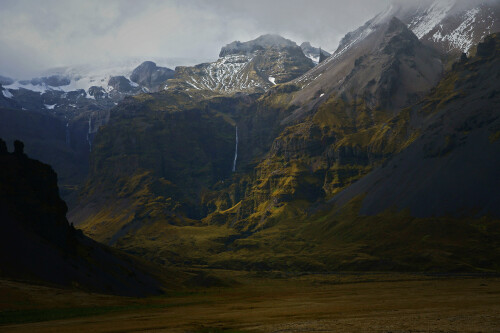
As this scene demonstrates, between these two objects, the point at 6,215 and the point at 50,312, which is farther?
the point at 6,215

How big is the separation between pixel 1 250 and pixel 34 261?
8456mm

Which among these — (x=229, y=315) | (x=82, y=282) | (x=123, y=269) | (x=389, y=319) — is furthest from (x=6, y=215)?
(x=389, y=319)

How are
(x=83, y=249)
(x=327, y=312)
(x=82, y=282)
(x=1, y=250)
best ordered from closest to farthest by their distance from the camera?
(x=327, y=312) → (x=1, y=250) → (x=82, y=282) → (x=83, y=249)

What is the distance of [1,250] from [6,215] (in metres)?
19.0

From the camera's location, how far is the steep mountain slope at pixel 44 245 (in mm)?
116750

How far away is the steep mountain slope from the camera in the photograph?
11675cm

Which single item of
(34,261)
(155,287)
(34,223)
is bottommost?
(155,287)

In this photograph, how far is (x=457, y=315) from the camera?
218 feet

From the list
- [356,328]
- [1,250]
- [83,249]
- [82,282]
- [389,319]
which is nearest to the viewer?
[356,328]

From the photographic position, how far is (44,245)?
130375mm

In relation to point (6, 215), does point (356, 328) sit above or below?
below

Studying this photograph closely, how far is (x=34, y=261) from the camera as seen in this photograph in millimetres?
118188

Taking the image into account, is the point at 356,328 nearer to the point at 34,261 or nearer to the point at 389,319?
the point at 389,319

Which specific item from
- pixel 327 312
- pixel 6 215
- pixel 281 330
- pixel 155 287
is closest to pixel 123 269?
pixel 155 287
